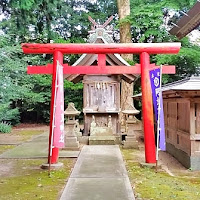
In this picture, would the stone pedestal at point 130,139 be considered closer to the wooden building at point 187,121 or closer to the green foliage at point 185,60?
the wooden building at point 187,121

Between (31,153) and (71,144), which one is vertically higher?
(71,144)

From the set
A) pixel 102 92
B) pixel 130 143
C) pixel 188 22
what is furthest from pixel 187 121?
pixel 188 22

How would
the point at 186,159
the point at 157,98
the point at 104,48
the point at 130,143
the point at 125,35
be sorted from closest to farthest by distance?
the point at 157,98 → the point at 104,48 → the point at 186,159 → the point at 130,143 → the point at 125,35

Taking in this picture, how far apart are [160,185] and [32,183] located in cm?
235

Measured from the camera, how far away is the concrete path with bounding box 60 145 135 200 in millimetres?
4477

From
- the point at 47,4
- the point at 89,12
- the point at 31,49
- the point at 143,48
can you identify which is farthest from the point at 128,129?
the point at 89,12

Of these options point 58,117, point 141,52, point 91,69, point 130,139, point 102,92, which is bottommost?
point 130,139

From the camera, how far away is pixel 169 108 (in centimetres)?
1037

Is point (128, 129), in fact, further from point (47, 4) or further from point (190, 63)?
point (190, 63)

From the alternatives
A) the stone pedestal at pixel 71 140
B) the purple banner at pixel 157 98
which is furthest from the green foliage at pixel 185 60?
the purple banner at pixel 157 98

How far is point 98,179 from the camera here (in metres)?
5.48

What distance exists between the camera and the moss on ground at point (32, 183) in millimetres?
4590

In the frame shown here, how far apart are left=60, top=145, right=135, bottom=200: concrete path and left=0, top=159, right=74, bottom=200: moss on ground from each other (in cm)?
20

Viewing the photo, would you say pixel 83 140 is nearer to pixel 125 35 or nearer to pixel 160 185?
pixel 160 185
